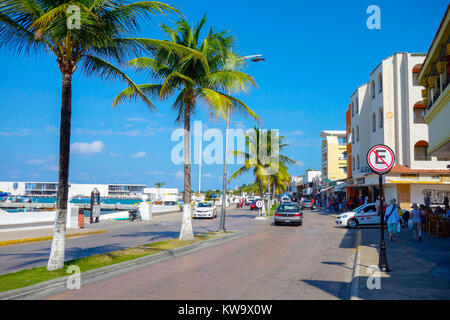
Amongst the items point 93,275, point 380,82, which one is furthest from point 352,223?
point 93,275

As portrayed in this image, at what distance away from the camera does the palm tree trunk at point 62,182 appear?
966 cm

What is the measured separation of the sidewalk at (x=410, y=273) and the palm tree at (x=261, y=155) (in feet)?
73.4

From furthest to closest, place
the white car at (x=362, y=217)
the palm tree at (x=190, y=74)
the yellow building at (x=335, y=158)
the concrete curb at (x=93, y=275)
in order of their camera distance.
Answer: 1. the yellow building at (x=335, y=158)
2. the white car at (x=362, y=217)
3. the palm tree at (x=190, y=74)
4. the concrete curb at (x=93, y=275)

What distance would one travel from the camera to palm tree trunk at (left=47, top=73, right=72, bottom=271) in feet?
31.7

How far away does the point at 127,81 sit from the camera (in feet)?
37.3

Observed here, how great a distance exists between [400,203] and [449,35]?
2775 cm

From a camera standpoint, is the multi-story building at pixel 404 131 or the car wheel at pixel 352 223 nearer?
the car wheel at pixel 352 223

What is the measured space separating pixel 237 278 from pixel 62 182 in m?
4.69

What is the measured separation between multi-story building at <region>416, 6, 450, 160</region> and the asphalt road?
15.1 feet

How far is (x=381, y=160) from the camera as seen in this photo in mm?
10219

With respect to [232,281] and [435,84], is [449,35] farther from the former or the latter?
[232,281]

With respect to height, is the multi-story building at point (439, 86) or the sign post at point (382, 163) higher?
the multi-story building at point (439, 86)

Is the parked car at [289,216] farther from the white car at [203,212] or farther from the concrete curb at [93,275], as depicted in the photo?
the concrete curb at [93,275]

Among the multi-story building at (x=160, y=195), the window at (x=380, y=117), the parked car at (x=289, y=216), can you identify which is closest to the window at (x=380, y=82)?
the window at (x=380, y=117)
